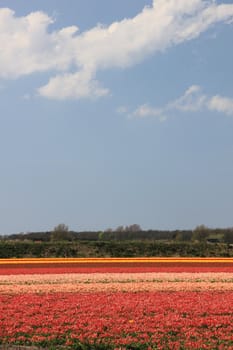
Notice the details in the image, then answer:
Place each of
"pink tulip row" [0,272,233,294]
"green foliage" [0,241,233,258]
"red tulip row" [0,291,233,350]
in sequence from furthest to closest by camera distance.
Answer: "green foliage" [0,241,233,258] < "pink tulip row" [0,272,233,294] < "red tulip row" [0,291,233,350]

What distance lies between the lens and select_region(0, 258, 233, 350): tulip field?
A: 12.1 metres

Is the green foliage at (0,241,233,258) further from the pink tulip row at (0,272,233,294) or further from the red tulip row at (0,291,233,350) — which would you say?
the red tulip row at (0,291,233,350)

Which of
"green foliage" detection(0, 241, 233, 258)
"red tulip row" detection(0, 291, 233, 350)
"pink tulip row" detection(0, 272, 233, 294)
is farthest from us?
Result: "green foliage" detection(0, 241, 233, 258)

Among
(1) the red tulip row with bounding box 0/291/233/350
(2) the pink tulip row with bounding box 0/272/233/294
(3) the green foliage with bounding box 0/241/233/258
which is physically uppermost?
(3) the green foliage with bounding box 0/241/233/258

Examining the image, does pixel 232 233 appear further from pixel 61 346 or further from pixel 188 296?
pixel 61 346

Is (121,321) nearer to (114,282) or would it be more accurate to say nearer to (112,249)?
(114,282)

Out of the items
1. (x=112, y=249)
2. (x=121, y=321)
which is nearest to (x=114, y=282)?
(x=121, y=321)

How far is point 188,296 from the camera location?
18.3 meters

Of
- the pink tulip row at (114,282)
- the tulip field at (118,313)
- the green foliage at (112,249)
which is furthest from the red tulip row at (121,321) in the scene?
the green foliage at (112,249)

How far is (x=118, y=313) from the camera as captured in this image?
48.6 feet

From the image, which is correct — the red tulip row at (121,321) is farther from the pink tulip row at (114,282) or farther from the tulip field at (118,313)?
the pink tulip row at (114,282)

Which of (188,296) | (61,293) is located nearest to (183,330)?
(188,296)

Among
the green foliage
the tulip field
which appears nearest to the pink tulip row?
the tulip field

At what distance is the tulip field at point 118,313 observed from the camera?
12.1 meters
